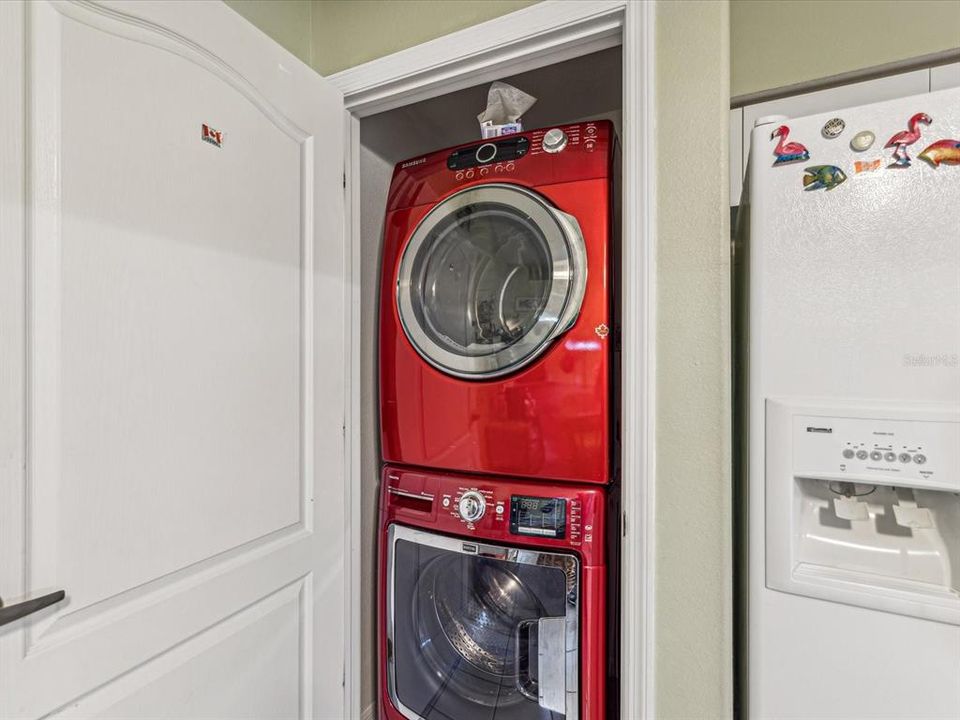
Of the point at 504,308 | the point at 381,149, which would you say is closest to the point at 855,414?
the point at 504,308

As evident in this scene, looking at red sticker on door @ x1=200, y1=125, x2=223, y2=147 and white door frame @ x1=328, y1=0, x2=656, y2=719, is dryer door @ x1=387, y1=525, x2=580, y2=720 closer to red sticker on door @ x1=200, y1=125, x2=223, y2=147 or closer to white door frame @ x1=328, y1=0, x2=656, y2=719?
white door frame @ x1=328, y1=0, x2=656, y2=719

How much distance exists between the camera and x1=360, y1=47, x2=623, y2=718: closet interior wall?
5.51 feet

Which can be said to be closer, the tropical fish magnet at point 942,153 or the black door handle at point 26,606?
the black door handle at point 26,606

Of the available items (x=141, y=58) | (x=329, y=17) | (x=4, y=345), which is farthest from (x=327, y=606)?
(x=329, y=17)

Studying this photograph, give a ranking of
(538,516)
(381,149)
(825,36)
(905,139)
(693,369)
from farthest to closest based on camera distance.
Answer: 1. (381,149)
2. (825,36)
3. (538,516)
4. (693,369)
5. (905,139)

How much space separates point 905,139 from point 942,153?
0.06 meters

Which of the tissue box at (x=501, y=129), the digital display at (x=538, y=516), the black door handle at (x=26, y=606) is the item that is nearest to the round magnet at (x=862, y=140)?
the tissue box at (x=501, y=129)

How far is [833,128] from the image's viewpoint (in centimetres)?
90

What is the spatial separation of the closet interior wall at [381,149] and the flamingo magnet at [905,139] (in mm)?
848

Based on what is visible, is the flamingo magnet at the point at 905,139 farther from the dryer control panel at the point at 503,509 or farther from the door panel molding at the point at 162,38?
the door panel molding at the point at 162,38

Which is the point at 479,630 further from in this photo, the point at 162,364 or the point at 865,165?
the point at 865,165

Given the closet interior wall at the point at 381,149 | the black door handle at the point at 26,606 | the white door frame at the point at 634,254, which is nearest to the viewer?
the black door handle at the point at 26,606

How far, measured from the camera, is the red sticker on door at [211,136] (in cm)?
102

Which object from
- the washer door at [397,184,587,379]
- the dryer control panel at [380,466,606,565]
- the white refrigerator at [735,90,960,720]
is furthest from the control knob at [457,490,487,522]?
the white refrigerator at [735,90,960,720]
